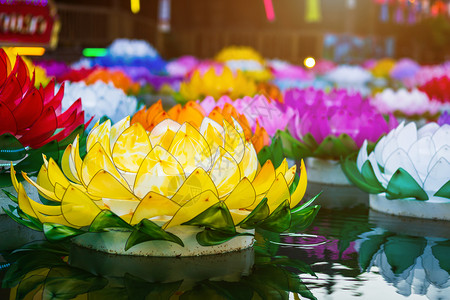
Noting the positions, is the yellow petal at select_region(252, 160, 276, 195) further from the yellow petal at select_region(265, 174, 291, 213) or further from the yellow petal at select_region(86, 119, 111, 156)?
the yellow petal at select_region(86, 119, 111, 156)

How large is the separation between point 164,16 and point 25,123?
18.2 meters

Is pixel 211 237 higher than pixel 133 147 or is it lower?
lower

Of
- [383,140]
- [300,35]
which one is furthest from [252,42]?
[383,140]

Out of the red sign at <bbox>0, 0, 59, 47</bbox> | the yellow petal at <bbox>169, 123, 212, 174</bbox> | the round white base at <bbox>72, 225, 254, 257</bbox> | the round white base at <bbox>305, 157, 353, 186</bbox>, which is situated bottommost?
the round white base at <bbox>305, 157, 353, 186</bbox>

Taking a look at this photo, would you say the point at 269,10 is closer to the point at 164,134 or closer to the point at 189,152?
the point at 164,134

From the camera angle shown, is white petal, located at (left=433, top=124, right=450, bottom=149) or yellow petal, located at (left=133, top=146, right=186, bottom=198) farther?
A: white petal, located at (left=433, top=124, right=450, bottom=149)

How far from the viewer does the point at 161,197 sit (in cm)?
129

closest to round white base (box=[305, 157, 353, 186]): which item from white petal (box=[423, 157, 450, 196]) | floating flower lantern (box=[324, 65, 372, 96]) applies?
white petal (box=[423, 157, 450, 196])

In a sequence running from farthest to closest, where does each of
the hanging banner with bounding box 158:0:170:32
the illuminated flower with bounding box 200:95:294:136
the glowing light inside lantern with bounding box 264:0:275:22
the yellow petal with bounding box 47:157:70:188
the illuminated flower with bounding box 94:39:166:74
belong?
the hanging banner with bounding box 158:0:170:32, the glowing light inside lantern with bounding box 264:0:275:22, the illuminated flower with bounding box 94:39:166:74, the illuminated flower with bounding box 200:95:294:136, the yellow petal with bounding box 47:157:70:188

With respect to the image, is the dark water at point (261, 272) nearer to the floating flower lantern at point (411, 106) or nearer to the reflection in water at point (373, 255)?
the reflection in water at point (373, 255)

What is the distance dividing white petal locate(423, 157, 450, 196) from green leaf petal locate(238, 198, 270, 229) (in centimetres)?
57

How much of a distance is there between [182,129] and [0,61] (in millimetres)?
460

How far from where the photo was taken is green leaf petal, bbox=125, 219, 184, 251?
1310 millimetres

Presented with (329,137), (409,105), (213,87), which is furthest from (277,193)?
(409,105)
